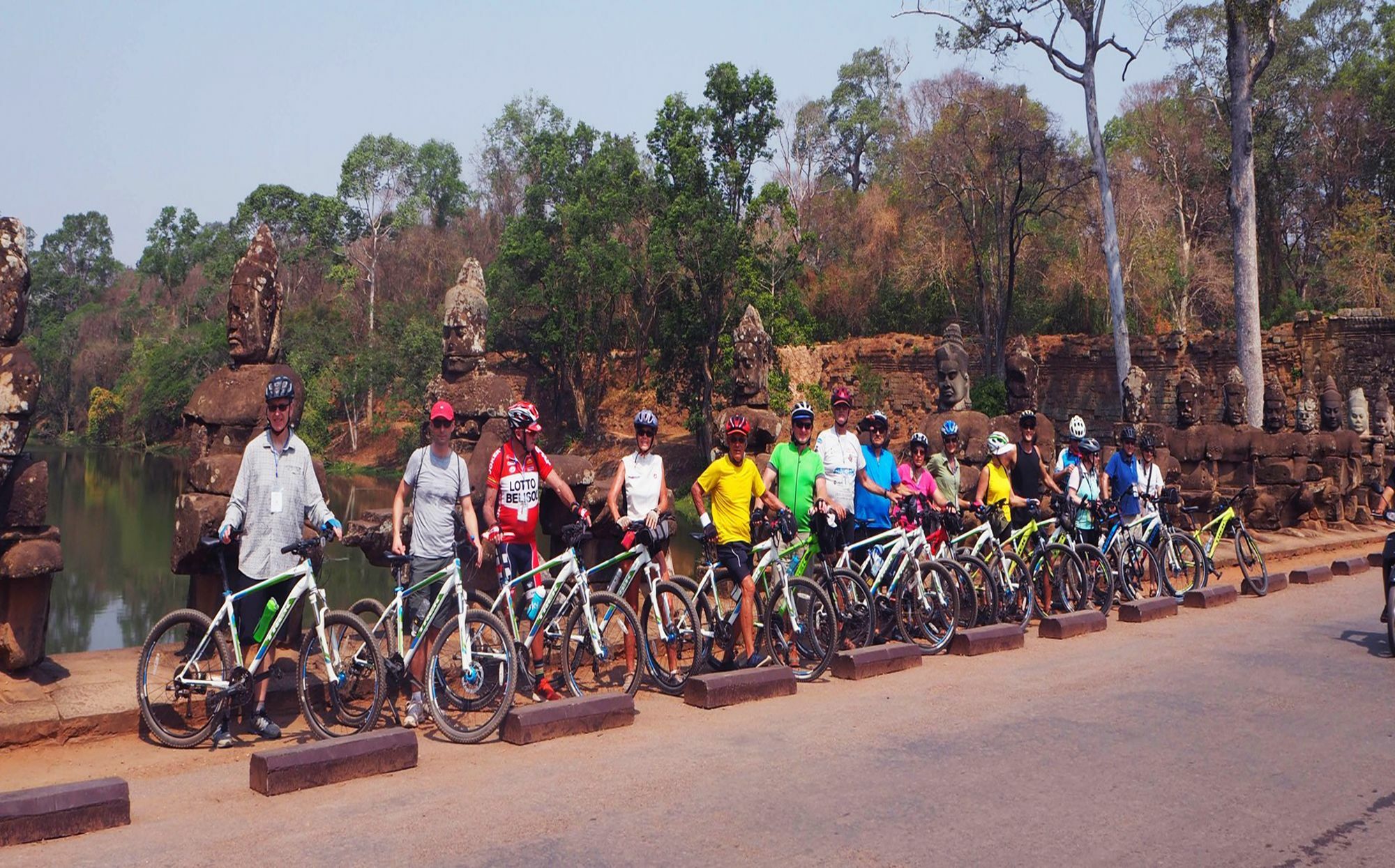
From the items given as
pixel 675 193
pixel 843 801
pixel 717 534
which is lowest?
pixel 843 801

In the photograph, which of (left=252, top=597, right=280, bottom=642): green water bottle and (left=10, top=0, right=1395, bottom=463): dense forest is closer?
(left=252, top=597, right=280, bottom=642): green water bottle

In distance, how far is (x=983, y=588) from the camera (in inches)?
395

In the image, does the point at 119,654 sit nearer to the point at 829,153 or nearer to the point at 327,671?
the point at 327,671

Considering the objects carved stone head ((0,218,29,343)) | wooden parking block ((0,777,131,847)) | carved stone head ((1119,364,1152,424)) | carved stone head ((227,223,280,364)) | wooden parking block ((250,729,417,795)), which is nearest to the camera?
wooden parking block ((0,777,131,847))

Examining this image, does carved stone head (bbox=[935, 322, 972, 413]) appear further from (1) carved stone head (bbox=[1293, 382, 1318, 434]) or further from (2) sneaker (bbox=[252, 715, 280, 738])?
(1) carved stone head (bbox=[1293, 382, 1318, 434])

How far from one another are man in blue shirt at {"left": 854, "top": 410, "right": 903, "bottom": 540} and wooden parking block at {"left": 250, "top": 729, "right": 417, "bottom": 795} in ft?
14.3

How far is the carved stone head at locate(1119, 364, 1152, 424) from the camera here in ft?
56.1

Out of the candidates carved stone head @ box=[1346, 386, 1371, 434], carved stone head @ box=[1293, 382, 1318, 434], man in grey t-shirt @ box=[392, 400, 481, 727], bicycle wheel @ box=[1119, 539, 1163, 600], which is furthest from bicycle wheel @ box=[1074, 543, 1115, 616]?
carved stone head @ box=[1346, 386, 1371, 434]

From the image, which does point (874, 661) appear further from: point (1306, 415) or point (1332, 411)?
point (1332, 411)

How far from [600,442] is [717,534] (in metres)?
33.1

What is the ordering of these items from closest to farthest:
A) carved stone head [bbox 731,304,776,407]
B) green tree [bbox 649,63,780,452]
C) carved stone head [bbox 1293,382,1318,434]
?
carved stone head [bbox 731,304,776,407] < carved stone head [bbox 1293,382,1318,434] < green tree [bbox 649,63,780,452]

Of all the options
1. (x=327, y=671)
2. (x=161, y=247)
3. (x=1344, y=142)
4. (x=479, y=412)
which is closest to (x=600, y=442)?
(x=1344, y=142)

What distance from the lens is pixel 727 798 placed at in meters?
5.12

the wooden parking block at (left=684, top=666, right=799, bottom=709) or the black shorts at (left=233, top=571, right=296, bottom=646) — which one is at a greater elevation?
the black shorts at (left=233, top=571, right=296, bottom=646)
